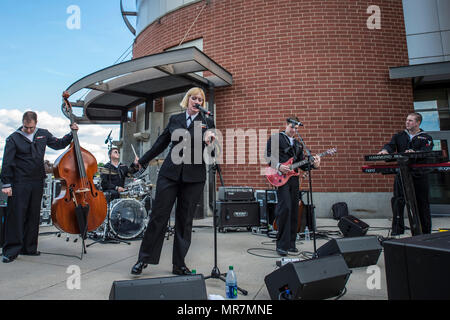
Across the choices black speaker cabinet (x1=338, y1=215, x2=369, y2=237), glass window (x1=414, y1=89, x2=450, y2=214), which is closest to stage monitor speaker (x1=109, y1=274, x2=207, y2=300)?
black speaker cabinet (x1=338, y1=215, x2=369, y2=237)

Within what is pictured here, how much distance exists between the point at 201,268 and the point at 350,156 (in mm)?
5170

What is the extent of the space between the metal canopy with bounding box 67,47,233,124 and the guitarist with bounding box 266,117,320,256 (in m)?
2.91

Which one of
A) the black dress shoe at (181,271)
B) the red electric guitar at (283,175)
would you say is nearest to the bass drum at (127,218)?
the black dress shoe at (181,271)

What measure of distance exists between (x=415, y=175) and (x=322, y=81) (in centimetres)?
379

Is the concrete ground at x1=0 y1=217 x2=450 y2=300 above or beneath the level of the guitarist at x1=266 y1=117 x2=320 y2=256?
beneath

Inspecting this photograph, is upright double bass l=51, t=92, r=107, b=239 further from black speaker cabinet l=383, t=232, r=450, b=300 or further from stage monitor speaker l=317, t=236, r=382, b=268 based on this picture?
black speaker cabinet l=383, t=232, r=450, b=300

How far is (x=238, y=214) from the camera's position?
18.1 feet

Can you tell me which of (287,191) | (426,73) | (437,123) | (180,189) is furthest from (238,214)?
(437,123)

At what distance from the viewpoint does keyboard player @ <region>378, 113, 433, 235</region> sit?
13.1 ft

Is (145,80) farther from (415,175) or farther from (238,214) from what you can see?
(415,175)

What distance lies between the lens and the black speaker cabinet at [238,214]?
548 cm

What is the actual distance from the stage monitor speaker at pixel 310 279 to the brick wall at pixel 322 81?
497 cm
